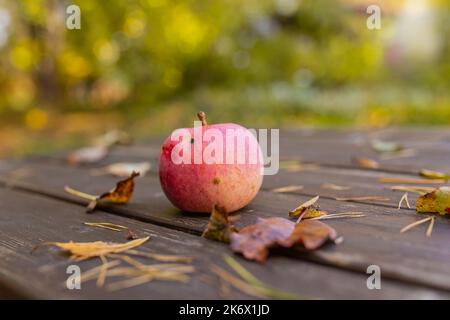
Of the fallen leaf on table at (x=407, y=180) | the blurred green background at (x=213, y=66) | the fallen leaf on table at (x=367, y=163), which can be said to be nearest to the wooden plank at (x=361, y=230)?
the fallen leaf on table at (x=407, y=180)

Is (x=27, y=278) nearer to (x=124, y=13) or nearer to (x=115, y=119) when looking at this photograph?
(x=124, y=13)

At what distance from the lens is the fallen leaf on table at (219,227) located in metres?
0.80

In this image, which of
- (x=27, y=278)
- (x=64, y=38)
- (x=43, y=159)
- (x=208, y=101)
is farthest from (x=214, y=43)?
(x=27, y=278)

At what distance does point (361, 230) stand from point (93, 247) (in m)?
0.42

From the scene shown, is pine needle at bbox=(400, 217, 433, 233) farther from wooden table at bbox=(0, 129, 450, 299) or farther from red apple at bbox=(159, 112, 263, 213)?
red apple at bbox=(159, 112, 263, 213)

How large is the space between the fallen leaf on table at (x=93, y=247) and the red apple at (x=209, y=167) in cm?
19

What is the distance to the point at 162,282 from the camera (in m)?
0.66

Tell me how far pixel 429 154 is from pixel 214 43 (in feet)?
25.7

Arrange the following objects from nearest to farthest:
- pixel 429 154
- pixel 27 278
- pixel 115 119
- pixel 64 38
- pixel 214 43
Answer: pixel 27 278 < pixel 429 154 < pixel 64 38 < pixel 115 119 < pixel 214 43

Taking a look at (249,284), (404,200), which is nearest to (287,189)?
(404,200)

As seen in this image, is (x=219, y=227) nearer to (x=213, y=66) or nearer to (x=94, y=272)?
(x=94, y=272)

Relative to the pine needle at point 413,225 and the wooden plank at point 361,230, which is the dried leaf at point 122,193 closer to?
the wooden plank at point 361,230

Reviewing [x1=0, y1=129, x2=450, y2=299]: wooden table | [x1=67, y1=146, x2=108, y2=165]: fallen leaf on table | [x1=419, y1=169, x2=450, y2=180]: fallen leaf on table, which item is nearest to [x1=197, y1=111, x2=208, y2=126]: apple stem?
[x1=0, y1=129, x2=450, y2=299]: wooden table

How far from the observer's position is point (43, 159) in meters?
2.06
